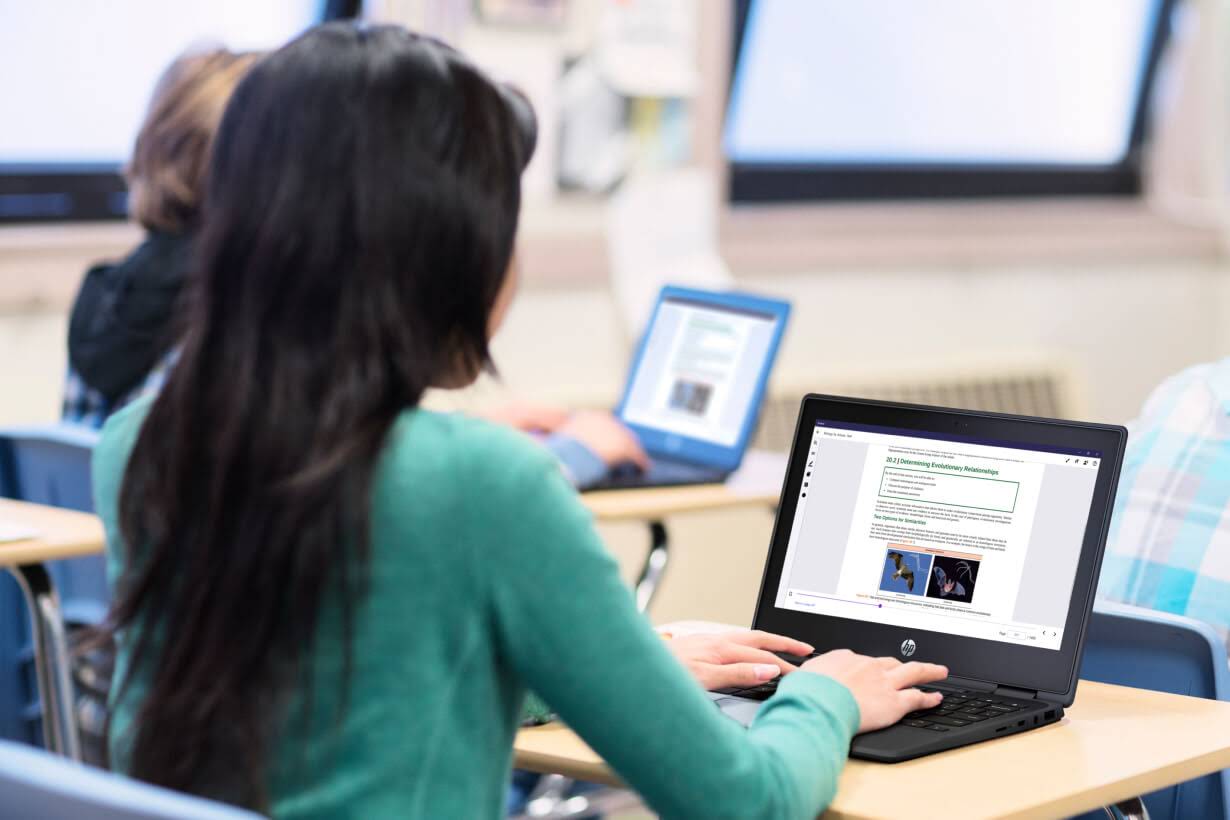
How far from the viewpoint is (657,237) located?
11.9 feet

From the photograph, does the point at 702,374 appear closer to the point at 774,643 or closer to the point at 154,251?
the point at 154,251

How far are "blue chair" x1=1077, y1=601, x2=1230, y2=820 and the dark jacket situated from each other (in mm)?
1465

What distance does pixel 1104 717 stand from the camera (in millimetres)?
1418

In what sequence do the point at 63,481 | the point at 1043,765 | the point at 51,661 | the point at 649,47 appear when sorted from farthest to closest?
the point at 649,47 → the point at 63,481 → the point at 51,661 → the point at 1043,765

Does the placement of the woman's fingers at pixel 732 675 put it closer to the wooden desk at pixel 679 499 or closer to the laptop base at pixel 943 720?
the laptop base at pixel 943 720

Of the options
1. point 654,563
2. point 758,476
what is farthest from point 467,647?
point 654,563

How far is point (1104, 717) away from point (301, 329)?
801 mm

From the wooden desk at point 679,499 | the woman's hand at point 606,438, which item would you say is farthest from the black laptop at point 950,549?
the woman's hand at point 606,438

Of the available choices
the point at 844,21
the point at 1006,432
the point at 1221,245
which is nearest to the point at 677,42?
the point at 844,21

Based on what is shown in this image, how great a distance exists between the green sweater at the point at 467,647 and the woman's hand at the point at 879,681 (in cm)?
28

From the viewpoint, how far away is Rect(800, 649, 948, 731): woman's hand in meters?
1.30

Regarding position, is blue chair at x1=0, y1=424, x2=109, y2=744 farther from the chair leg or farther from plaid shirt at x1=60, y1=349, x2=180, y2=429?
the chair leg

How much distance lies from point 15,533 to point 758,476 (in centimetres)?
126

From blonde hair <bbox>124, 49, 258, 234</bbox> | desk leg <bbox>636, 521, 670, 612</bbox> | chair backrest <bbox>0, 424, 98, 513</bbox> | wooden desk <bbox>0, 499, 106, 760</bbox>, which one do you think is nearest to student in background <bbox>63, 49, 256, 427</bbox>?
blonde hair <bbox>124, 49, 258, 234</bbox>
